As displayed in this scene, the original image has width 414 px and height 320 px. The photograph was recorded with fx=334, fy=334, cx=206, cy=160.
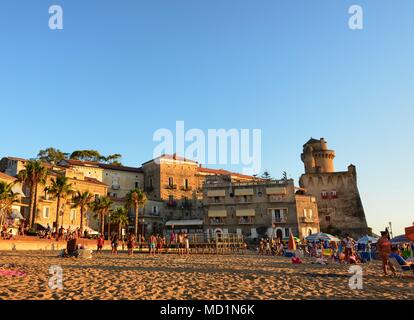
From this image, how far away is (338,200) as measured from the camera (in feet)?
199

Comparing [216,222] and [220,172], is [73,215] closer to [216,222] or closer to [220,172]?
[216,222]

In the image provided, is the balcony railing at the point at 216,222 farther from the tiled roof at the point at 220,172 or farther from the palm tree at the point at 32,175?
the palm tree at the point at 32,175

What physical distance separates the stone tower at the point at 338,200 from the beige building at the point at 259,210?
13825 mm

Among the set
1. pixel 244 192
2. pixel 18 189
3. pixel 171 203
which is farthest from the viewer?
pixel 171 203

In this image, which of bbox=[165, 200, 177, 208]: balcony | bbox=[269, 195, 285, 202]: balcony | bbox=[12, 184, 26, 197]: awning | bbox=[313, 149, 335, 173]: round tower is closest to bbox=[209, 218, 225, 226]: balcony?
bbox=[269, 195, 285, 202]: balcony

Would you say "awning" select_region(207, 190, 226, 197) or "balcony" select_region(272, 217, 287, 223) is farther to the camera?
"awning" select_region(207, 190, 226, 197)

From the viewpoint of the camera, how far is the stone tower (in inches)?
2325

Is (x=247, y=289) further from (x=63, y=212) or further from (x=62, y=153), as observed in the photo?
(x=62, y=153)

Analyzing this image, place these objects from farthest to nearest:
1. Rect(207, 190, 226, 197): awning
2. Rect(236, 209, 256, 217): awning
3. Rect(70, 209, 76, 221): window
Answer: Rect(207, 190, 226, 197): awning, Rect(236, 209, 256, 217): awning, Rect(70, 209, 76, 221): window

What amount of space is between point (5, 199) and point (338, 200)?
52.2 m

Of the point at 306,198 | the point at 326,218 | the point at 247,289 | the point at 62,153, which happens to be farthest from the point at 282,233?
the point at 62,153

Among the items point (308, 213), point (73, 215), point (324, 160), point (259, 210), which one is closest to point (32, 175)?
point (73, 215)

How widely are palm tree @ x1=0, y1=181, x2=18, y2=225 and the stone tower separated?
158ft

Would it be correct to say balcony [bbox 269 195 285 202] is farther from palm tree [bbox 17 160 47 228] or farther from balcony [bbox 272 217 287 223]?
palm tree [bbox 17 160 47 228]
